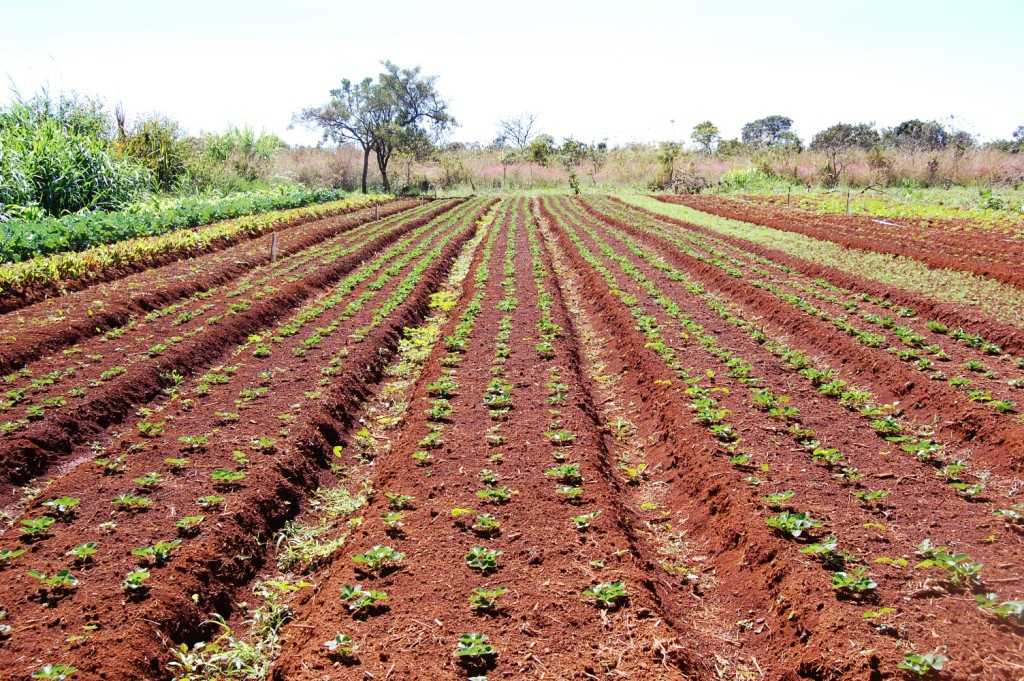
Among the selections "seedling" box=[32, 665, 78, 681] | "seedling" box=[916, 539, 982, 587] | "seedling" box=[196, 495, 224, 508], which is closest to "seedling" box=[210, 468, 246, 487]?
"seedling" box=[196, 495, 224, 508]

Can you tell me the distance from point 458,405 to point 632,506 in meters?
2.77

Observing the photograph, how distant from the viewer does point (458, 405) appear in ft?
27.5

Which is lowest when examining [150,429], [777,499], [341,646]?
[341,646]

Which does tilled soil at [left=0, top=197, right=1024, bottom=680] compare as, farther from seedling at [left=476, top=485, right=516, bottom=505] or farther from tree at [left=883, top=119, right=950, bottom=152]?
tree at [left=883, top=119, right=950, bottom=152]

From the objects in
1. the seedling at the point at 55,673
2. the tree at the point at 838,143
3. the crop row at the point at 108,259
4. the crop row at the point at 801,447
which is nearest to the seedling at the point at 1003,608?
the crop row at the point at 801,447

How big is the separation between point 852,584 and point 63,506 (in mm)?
6266

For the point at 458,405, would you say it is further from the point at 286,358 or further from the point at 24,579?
the point at 24,579

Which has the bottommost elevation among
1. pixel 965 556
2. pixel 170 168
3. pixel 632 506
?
pixel 632 506

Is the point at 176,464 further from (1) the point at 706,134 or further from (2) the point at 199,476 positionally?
(1) the point at 706,134

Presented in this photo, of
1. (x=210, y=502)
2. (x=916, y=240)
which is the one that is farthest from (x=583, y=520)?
(x=916, y=240)

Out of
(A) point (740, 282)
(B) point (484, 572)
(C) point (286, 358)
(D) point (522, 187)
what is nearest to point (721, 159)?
(D) point (522, 187)

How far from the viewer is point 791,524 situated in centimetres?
533

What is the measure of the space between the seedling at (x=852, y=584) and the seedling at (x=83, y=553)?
214 inches

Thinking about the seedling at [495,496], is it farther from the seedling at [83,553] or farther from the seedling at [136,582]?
the seedling at [83,553]
